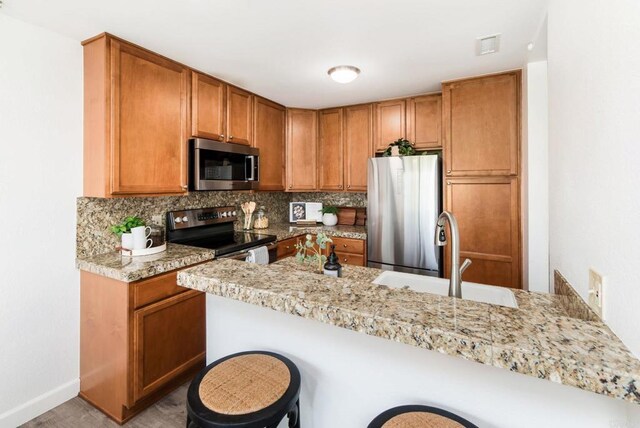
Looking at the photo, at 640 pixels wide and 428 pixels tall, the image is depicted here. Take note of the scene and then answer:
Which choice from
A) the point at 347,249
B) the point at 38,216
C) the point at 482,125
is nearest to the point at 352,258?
the point at 347,249

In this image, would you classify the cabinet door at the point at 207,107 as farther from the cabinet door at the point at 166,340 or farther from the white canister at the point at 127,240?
the cabinet door at the point at 166,340

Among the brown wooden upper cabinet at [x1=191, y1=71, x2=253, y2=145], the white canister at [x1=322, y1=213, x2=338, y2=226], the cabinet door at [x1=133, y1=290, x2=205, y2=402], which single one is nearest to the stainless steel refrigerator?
the white canister at [x1=322, y1=213, x2=338, y2=226]

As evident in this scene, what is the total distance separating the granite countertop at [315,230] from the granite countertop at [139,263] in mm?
1007

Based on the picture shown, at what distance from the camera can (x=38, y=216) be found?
1871 millimetres

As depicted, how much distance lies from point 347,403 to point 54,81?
243cm

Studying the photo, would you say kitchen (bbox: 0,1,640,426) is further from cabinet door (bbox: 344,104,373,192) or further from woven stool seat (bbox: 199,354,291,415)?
woven stool seat (bbox: 199,354,291,415)

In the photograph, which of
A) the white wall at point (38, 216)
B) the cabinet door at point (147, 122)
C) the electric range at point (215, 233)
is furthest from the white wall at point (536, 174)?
the white wall at point (38, 216)

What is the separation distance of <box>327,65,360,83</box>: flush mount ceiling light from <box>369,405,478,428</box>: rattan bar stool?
7.40ft

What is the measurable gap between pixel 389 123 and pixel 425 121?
1.22ft

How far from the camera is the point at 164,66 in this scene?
88.6 inches

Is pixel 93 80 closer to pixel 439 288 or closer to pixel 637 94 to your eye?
pixel 439 288

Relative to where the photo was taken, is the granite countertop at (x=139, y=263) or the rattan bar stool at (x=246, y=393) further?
the granite countertop at (x=139, y=263)

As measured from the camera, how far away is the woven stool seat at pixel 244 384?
920mm

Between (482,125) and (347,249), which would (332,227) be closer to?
(347,249)
